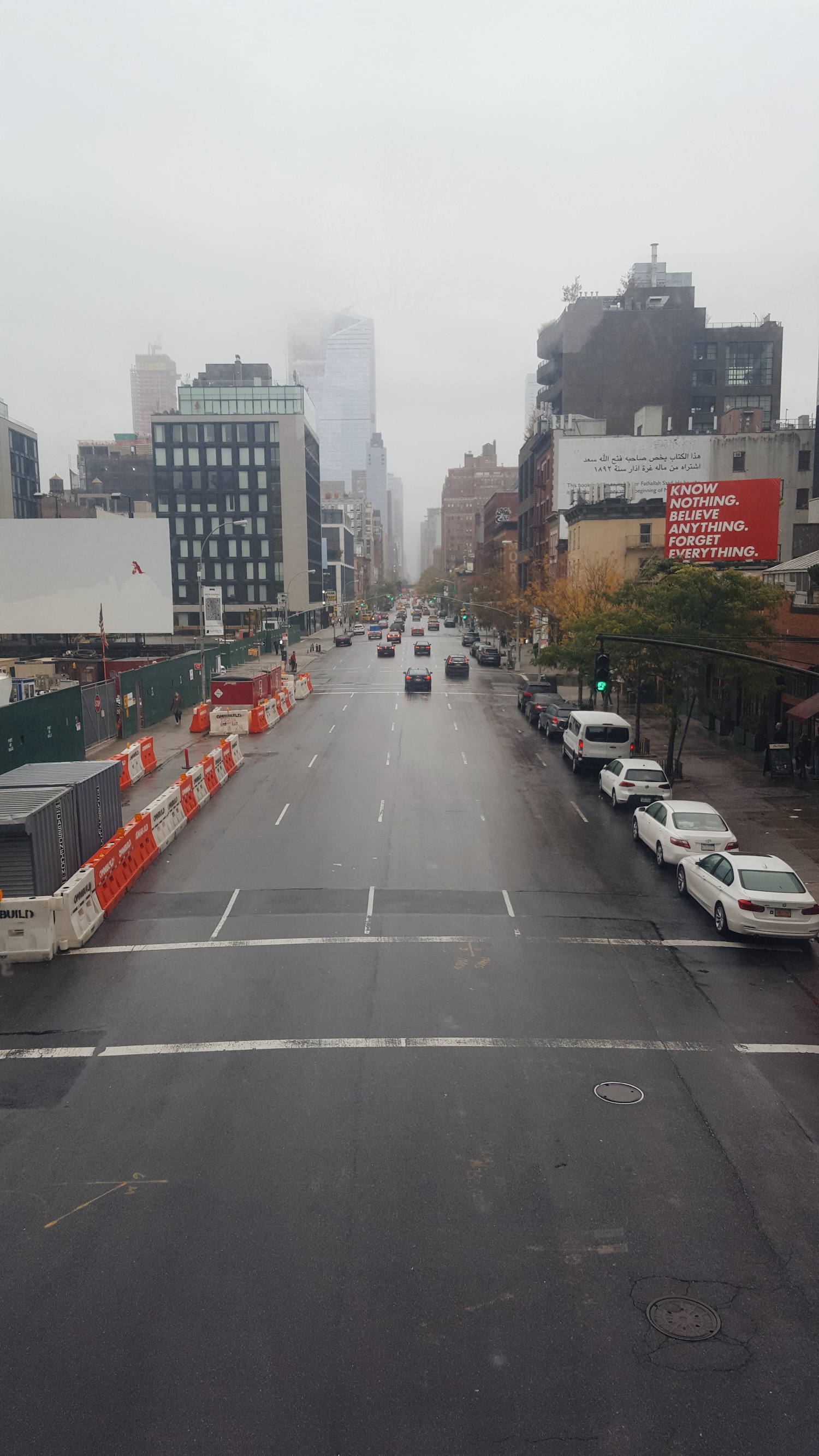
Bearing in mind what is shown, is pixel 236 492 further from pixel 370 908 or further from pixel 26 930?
pixel 26 930

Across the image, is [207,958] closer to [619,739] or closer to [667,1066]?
[667,1066]

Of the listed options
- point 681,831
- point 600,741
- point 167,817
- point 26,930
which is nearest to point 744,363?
point 600,741

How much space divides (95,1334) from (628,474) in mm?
70330

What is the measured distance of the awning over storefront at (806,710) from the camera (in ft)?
83.4

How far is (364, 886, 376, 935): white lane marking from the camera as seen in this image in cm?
1569

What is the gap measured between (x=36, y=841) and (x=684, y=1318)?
37.7ft

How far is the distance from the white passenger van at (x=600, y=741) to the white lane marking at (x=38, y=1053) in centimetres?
2086

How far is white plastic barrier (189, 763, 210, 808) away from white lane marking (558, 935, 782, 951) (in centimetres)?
1315

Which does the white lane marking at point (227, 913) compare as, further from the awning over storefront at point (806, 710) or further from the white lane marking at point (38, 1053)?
the awning over storefront at point (806, 710)

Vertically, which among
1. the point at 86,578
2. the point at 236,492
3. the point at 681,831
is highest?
the point at 236,492

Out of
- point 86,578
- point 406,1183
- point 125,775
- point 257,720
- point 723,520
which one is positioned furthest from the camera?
point 86,578

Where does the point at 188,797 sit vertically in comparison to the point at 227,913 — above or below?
above

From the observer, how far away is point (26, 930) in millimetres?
14648

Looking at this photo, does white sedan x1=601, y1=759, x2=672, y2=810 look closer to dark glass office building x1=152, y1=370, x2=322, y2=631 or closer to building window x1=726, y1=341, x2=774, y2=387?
building window x1=726, y1=341, x2=774, y2=387
